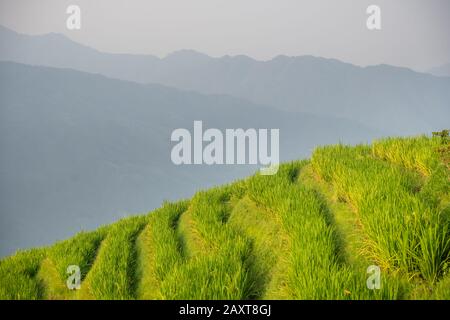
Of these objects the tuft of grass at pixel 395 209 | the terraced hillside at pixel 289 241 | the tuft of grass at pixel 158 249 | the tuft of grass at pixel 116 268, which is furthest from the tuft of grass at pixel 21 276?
the tuft of grass at pixel 395 209

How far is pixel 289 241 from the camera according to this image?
5230 mm

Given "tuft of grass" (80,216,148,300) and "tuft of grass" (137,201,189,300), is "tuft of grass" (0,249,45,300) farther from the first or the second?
"tuft of grass" (137,201,189,300)

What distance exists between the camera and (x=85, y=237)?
7.88 metres

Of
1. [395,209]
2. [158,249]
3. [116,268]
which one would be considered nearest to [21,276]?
[116,268]

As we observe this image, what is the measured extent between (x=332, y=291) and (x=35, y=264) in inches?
215

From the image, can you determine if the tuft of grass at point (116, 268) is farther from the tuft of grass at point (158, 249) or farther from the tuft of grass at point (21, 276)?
the tuft of grass at point (21, 276)

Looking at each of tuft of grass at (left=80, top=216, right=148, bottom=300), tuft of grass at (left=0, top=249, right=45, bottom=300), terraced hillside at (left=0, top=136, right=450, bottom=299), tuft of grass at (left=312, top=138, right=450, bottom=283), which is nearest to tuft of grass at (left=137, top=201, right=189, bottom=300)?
terraced hillside at (left=0, top=136, right=450, bottom=299)

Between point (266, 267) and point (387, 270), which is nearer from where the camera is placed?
point (387, 270)

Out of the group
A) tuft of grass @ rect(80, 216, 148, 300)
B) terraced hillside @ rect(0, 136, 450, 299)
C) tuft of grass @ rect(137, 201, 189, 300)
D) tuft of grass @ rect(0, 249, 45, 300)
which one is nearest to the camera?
terraced hillside @ rect(0, 136, 450, 299)

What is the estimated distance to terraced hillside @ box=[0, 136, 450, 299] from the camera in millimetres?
4270

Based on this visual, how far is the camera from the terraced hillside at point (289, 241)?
4.27 m

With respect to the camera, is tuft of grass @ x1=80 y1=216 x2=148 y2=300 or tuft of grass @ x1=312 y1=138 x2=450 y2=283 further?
tuft of grass @ x1=80 y1=216 x2=148 y2=300

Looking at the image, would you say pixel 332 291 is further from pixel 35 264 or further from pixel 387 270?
pixel 35 264
